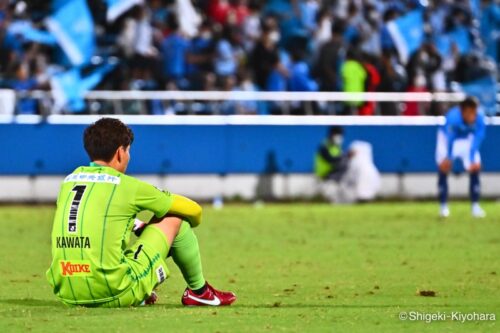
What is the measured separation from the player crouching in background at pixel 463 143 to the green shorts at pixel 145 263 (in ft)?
43.6

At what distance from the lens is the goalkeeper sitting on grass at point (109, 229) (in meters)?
10.0

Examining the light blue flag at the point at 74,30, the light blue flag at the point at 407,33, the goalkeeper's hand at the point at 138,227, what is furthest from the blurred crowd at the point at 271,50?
the goalkeeper's hand at the point at 138,227

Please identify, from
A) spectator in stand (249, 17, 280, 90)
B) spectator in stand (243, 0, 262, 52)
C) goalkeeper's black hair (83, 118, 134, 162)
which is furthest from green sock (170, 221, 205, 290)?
spectator in stand (243, 0, 262, 52)

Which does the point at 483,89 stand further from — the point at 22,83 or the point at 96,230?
the point at 96,230

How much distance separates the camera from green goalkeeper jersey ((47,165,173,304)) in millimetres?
9992

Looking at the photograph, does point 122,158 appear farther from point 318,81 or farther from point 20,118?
point 318,81

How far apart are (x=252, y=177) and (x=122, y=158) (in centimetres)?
1630

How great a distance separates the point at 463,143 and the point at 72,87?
6976 millimetres

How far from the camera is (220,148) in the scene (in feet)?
85.7

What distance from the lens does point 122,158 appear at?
33.4 feet

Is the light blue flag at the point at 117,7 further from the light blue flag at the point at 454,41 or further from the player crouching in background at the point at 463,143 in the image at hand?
the light blue flag at the point at 454,41

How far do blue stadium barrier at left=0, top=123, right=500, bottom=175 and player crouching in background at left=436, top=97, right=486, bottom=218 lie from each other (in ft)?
11.7

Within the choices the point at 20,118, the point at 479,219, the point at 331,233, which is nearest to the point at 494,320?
the point at 331,233

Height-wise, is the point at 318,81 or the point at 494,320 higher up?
the point at 318,81
